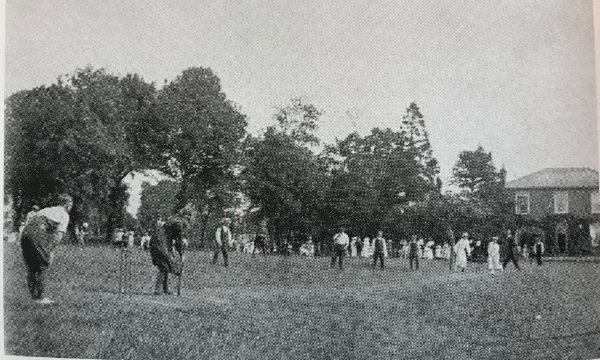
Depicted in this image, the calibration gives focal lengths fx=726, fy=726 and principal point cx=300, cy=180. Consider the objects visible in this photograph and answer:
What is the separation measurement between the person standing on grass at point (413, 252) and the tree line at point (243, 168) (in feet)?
0.36

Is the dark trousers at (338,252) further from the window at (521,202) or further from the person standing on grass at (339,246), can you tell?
the window at (521,202)

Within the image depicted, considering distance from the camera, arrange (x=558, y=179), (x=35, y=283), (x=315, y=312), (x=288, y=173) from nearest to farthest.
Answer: (x=315, y=312)
(x=288, y=173)
(x=558, y=179)
(x=35, y=283)

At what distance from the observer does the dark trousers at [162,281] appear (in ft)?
21.0

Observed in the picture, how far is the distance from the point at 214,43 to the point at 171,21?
455 millimetres

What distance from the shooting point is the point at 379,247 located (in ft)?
20.9

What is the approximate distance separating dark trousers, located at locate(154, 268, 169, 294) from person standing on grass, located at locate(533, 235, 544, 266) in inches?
129

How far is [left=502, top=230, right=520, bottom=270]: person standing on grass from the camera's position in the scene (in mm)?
6316

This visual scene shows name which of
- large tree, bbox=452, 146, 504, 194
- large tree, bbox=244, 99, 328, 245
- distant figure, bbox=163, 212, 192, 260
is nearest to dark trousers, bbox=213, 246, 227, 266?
distant figure, bbox=163, 212, 192, 260

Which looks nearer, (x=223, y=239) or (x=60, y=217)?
(x=223, y=239)

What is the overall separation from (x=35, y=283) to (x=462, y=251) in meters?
3.88

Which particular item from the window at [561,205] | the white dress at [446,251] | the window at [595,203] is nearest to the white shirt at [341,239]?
the white dress at [446,251]

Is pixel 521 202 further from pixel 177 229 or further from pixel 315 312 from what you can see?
pixel 177 229

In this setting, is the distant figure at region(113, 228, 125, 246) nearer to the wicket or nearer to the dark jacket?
the wicket

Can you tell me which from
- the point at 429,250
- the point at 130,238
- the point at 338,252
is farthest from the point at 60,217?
the point at 429,250
